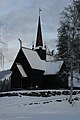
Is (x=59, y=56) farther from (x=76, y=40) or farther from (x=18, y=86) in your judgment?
(x=18, y=86)

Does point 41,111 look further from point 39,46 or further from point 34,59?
point 39,46

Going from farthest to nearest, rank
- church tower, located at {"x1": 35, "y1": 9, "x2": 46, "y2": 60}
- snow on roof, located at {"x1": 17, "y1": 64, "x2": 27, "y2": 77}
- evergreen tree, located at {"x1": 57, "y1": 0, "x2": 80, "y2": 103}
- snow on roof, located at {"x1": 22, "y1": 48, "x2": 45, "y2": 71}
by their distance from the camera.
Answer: church tower, located at {"x1": 35, "y1": 9, "x2": 46, "y2": 60} → snow on roof, located at {"x1": 22, "y1": 48, "x2": 45, "y2": 71} → snow on roof, located at {"x1": 17, "y1": 64, "x2": 27, "y2": 77} → evergreen tree, located at {"x1": 57, "y1": 0, "x2": 80, "y2": 103}

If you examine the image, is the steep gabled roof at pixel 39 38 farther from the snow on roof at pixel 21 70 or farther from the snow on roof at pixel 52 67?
the snow on roof at pixel 21 70

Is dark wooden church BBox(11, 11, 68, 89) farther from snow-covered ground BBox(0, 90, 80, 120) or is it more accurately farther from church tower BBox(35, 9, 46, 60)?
snow-covered ground BBox(0, 90, 80, 120)

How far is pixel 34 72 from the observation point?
2168 inches

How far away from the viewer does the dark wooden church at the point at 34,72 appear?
53.4 m

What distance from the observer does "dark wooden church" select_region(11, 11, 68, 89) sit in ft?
175

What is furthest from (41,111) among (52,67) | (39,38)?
(39,38)

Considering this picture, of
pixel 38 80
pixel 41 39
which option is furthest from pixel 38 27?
pixel 38 80

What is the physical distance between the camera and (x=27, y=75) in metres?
54.1

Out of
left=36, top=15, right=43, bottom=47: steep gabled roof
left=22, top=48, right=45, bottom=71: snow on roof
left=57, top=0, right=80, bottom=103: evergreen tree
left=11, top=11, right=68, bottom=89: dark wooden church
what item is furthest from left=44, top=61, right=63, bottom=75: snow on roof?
left=57, top=0, right=80, bottom=103: evergreen tree

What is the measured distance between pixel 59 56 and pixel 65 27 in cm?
319

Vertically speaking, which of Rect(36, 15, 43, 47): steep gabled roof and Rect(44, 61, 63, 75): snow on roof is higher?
Rect(36, 15, 43, 47): steep gabled roof

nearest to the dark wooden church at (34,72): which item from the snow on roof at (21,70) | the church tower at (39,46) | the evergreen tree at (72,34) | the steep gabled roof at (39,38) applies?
the snow on roof at (21,70)
